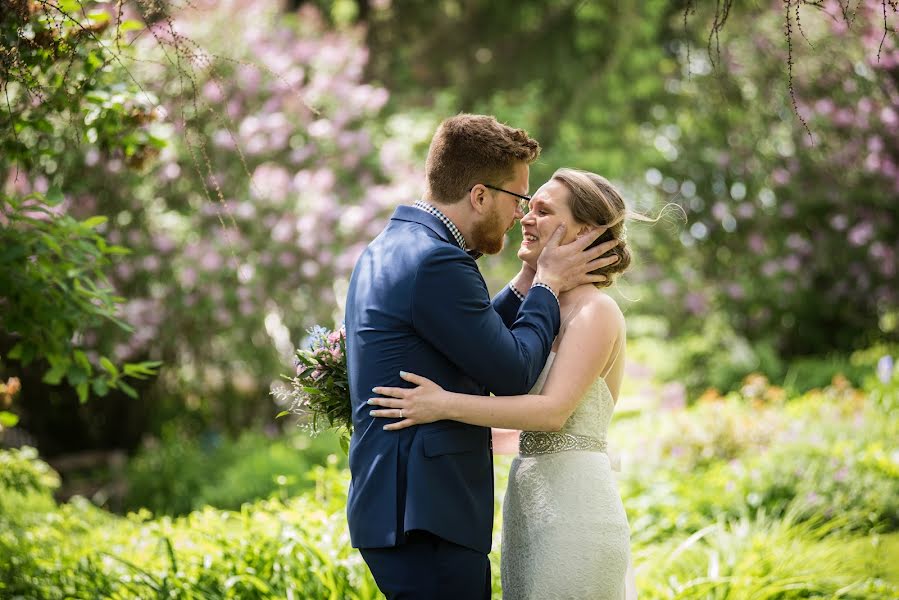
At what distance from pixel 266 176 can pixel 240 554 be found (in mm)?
5313

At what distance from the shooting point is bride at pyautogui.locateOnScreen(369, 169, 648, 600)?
281cm

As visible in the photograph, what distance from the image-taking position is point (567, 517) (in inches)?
114

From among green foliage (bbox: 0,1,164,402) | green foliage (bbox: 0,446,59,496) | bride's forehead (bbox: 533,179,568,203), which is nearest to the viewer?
bride's forehead (bbox: 533,179,568,203)

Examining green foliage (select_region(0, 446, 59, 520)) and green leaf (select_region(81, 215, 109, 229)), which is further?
green foliage (select_region(0, 446, 59, 520))

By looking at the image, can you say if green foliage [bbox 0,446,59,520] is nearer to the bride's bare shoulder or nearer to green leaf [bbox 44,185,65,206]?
green leaf [bbox 44,185,65,206]

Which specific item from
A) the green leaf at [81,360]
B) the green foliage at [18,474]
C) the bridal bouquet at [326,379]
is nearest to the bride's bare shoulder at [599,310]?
the bridal bouquet at [326,379]

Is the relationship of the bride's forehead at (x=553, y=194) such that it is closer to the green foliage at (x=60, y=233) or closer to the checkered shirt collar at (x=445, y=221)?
the checkered shirt collar at (x=445, y=221)

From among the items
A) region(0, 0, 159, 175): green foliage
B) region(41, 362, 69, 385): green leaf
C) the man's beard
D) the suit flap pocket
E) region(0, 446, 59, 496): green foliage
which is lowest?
region(0, 446, 59, 496): green foliage

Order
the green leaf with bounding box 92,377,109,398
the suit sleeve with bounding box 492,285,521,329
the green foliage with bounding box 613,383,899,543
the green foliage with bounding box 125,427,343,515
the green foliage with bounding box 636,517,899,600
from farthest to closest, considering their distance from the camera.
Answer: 1. the green foliage with bounding box 125,427,343,515
2. the green foliage with bounding box 613,383,899,543
3. the green foliage with bounding box 636,517,899,600
4. the green leaf with bounding box 92,377,109,398
5. the suit sleeve with bounding box 492,285,521,329

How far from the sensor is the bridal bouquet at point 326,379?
10.1 feet

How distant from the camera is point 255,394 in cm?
1079

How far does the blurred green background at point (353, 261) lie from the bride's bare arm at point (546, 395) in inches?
33.2

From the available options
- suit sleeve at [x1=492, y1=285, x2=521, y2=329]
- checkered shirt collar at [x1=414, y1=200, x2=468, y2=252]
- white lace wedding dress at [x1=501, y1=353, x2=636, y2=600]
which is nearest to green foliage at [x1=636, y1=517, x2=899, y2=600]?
white lace wedding dress at [x1=501, y1=353, x2=636, y2=600]

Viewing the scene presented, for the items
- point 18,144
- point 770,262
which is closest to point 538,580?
point 18,144
